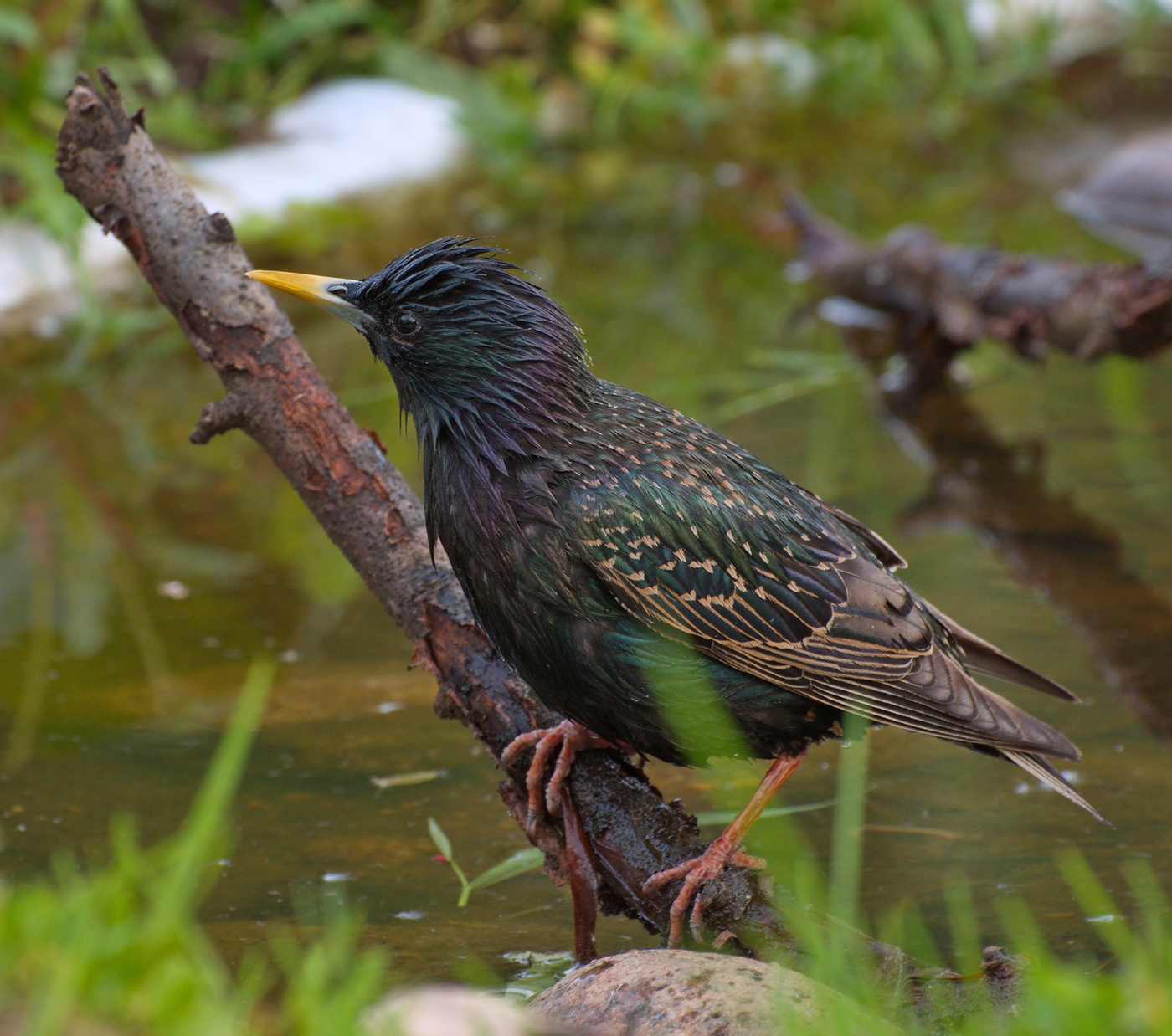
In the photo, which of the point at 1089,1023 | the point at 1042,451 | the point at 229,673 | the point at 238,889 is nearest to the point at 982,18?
the point at 1042,451

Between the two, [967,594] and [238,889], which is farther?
[967,594]

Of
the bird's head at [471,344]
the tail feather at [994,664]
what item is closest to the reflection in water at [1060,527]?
the tail feather at [994,664]

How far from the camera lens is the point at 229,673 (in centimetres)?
396

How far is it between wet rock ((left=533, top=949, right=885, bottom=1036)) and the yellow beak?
1.34 meters

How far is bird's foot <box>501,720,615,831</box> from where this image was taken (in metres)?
2.79

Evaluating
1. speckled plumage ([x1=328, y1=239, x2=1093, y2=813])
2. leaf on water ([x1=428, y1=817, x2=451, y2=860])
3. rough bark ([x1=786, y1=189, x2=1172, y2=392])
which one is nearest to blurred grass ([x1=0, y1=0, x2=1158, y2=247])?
rough bark ([x1=786, y1=189, x2=1172, y2=392])

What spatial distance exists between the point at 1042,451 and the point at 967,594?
135cm

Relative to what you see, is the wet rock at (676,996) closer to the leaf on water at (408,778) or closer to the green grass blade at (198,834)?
the green grass blade at (198,834)

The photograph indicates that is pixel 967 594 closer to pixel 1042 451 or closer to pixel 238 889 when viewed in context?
pixel 1042 451

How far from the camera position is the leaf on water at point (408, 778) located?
11.4 feet

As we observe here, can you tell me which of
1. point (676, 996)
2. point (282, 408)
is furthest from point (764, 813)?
point (282, 408)

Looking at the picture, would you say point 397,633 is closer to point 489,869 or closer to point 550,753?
point 489,869

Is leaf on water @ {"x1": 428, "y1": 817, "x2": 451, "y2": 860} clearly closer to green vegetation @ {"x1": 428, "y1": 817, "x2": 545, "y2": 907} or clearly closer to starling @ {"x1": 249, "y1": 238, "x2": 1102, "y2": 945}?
green vegetation @ {"x1": 428, "y1": 817, "x2": 545, "y2": 907}

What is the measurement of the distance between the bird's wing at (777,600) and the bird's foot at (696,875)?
0.32 metres
